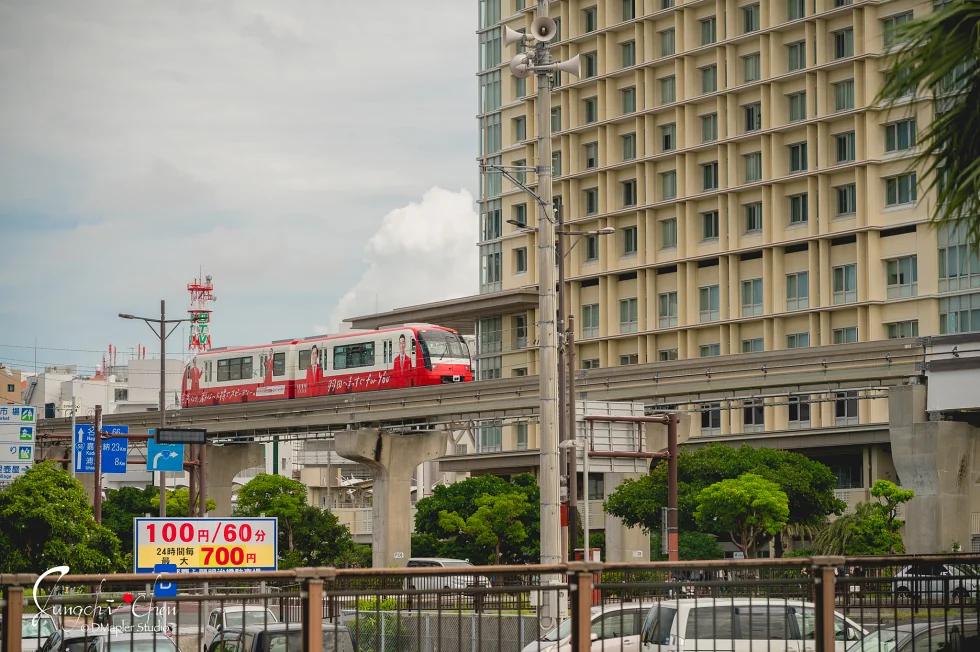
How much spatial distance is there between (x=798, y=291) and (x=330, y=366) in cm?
2710

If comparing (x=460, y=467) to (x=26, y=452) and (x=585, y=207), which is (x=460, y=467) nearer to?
(x=585, y=207)

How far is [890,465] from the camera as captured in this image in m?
71.1

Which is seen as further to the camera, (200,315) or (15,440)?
(200,315)

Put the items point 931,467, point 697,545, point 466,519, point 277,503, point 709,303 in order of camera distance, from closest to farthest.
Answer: point 931,467 → point 697,545 → point 277,503 → point 466,519 → point 709,303

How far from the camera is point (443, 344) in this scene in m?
64.1

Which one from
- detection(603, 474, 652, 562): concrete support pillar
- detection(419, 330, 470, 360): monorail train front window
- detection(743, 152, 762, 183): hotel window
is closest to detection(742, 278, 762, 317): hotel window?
detection(743, 152, 762, 183): hotel window

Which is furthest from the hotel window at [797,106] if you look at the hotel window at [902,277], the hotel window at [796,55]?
the hotel window at [902,277]

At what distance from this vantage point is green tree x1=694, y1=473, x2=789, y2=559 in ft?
165

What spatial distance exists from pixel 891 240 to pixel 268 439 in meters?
33.7

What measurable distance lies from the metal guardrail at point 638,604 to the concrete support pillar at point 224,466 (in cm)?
5826

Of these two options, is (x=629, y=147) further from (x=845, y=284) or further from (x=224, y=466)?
(x=224, y=466)

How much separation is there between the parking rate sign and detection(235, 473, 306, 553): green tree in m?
44.8

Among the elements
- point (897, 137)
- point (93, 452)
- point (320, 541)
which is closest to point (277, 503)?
point (320, 541)

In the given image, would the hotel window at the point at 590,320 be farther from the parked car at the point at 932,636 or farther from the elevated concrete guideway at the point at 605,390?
the parked car at the point at 932,636
